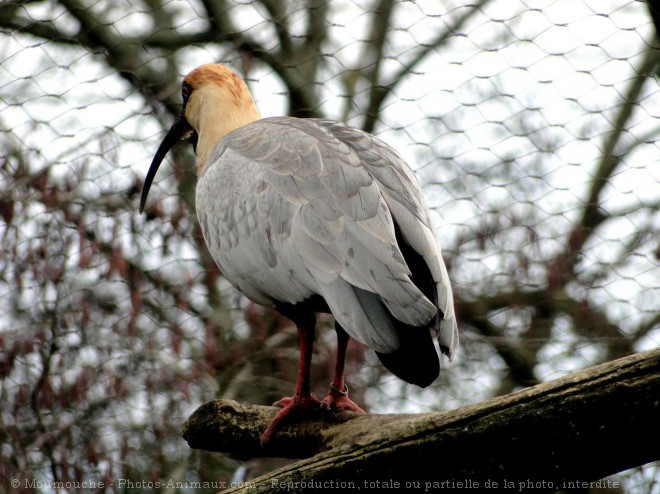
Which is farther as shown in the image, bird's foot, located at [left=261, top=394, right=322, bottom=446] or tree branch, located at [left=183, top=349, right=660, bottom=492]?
bird's foot, located at [left=261, top=394, right=322, bottom=446]

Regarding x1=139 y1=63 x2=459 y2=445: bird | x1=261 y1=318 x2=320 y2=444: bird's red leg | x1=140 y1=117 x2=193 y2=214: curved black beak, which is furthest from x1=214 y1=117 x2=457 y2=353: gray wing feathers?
x1=140 y1=117 x2=193 y2=214: curved black beak

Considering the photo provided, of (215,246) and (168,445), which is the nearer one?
(215,246)

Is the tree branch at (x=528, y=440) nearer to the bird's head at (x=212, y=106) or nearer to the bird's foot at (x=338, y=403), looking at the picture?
the bird's foot at (x=338, y=403)

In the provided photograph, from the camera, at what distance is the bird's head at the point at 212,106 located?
4.22 metres

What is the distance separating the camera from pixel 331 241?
9.66 ft

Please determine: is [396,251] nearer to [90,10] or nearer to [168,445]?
[168,445]

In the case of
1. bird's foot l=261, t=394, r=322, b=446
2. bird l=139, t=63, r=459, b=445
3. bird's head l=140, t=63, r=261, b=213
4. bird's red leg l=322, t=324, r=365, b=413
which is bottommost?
bird's red leg l=322, t=324, r=365, b=413

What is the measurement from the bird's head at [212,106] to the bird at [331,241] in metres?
0.49

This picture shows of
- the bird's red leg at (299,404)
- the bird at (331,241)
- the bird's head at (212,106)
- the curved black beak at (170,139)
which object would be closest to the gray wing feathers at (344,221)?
the bird at (331,241)

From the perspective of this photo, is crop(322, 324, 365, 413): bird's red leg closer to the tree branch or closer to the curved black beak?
the tree branch

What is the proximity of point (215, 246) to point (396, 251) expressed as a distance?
0.86 m

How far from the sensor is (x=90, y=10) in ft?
18.5

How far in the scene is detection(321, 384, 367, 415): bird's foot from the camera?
305cm

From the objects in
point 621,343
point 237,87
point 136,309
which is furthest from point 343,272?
point 621,343
